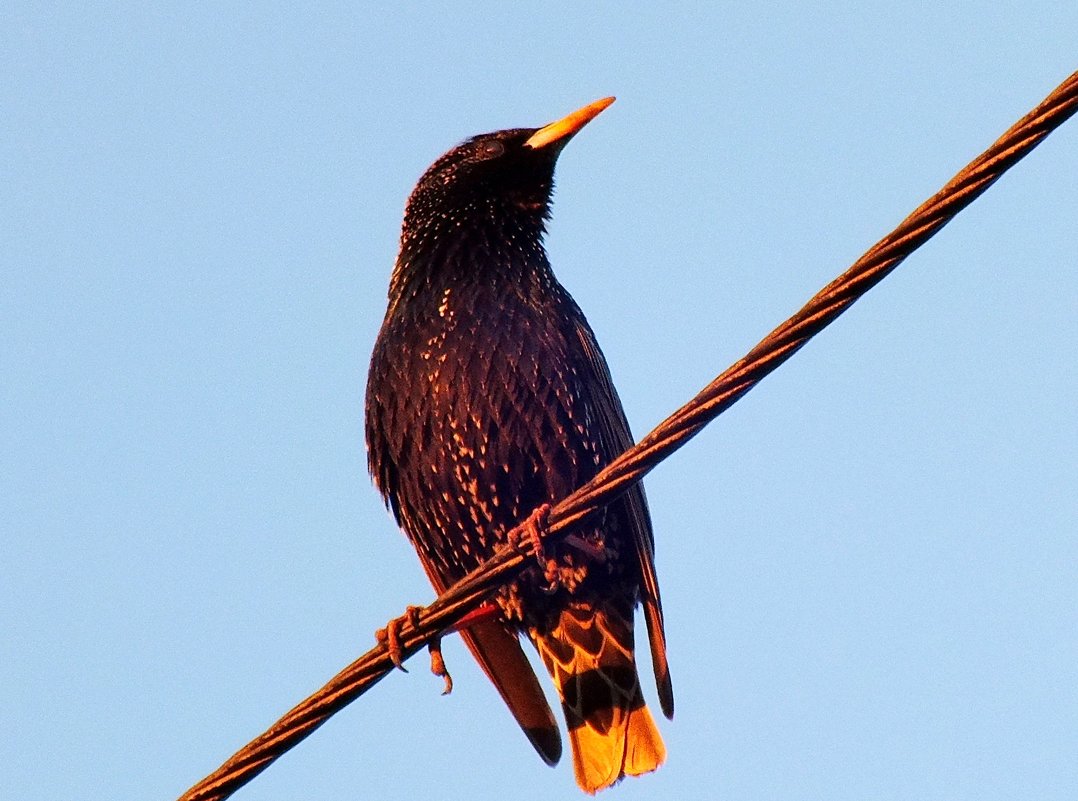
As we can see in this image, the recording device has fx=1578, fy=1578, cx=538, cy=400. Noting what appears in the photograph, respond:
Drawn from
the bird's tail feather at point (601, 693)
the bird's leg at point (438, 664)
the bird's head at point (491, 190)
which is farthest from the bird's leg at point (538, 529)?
the bird's head at point (491, 190)

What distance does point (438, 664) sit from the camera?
5.20 meters

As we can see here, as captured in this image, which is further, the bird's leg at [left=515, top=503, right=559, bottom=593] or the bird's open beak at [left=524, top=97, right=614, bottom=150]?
the bird's open beak at [left=524, top=97, right=614, bottom=150]

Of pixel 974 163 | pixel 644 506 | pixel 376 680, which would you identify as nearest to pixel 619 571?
pixel 644 506

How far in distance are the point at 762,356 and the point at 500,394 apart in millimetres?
2252

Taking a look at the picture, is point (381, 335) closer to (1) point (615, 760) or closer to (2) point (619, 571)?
(2) point (619, 571)

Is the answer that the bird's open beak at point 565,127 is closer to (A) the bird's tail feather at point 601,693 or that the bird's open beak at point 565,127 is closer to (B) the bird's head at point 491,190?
(B) the bird's head at point 491,190

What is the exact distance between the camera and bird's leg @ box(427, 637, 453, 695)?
5.18 metres

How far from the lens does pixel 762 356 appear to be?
344 centimetres

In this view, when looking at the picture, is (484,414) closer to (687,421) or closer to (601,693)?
(601,693)

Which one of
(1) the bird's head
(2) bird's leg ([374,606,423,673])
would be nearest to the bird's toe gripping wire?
(2) bird's leg ([374,606,423,673])

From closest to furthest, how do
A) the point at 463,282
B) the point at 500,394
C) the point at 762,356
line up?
the point at 762,356
the point at 500,394
the point at 463,282

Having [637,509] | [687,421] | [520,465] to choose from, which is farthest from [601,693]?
[687,421]

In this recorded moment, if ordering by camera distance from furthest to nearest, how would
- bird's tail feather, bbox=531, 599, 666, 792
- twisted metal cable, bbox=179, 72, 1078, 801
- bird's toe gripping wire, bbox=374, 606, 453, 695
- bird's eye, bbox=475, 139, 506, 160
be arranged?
bird's eye, bbox=475, 139, 506, 160 < bird's tail feather, bbox=531, 599, 666, 792 < bird's toe gripping wire, bbox=374, 606, 453, 695 < twisted metal cable, bbox=179, 72, 1078, 801

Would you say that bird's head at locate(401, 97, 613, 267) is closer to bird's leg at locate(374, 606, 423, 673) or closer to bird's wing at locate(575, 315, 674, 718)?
bird's wing at locate(575, 315, 674, 718)
